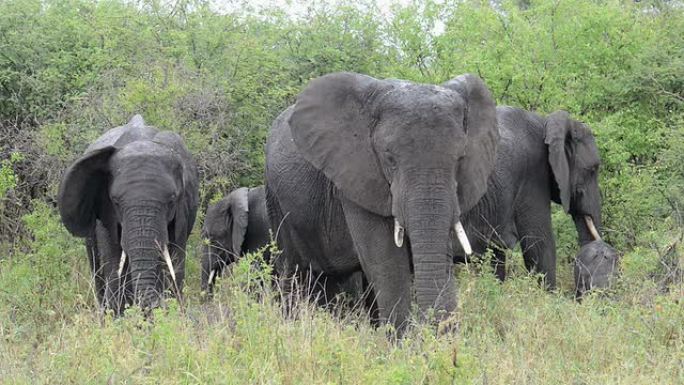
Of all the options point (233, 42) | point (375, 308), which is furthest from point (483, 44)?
point (375, 308)

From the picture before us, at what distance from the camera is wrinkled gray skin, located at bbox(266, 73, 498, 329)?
690 centimetres

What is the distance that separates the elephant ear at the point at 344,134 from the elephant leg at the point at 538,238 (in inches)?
135

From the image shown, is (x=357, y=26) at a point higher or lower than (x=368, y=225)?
higher

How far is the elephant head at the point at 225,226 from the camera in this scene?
41.1 ft

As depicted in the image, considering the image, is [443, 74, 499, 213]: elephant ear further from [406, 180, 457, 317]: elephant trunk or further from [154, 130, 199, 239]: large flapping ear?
[154, 130, 199, 239]: large flapping ear

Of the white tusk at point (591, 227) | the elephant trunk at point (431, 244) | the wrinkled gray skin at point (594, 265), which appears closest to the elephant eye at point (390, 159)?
the elephant trunk at point (431, 244)

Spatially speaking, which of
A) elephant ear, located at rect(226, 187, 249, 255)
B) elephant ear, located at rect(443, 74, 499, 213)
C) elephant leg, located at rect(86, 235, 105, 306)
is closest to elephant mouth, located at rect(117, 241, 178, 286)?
elephant leg, located at rect(86, 235, 105, 306)

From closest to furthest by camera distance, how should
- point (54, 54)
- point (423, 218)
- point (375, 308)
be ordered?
point (423, 218) → point (375, 308) → point (54, 54)

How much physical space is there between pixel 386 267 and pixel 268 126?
A: 6.17m

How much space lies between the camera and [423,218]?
686cm

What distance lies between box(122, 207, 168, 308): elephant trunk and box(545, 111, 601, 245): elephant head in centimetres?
428

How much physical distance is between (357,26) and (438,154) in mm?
8539

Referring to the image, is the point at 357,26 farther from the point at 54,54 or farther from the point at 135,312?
the point at 135,312

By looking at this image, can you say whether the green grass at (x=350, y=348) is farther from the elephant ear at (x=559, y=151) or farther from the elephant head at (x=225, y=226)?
the elephant head at (x=225, y=226)
